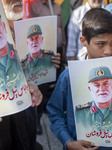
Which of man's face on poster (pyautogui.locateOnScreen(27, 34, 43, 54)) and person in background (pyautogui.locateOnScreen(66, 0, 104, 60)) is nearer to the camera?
man's face on poster (pyautogui.locateOnScreen(27, 34, 43, 54))

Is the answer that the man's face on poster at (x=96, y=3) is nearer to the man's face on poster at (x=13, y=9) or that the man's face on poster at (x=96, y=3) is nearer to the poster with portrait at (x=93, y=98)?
the man's face on poster at (x=13, y=9)

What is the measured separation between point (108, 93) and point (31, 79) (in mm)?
920

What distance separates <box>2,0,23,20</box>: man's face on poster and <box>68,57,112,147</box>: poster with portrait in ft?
3.51

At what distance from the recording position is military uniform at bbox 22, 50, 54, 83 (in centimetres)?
A: 224

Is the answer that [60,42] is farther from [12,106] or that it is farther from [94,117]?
[12,106]

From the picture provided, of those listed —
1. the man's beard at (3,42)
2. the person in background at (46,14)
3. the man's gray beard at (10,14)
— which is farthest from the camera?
the person in background at (46,14)

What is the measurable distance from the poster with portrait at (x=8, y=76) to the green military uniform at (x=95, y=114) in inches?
14.8

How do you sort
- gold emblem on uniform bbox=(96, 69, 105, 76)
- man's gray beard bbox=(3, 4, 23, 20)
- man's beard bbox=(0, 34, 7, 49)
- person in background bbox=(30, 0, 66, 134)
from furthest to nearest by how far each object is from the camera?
1. person in background bbox=(30, 0, 66, 134)
2. man's gray beard bbox=(3, 4, 23, 20)
3. gold emblem on uniform bbox=(96, 69, 105, 76)
4. man's beard bbox=(0, 34, 7, 49)

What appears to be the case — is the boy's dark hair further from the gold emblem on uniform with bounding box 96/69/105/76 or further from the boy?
the gold emblem on uniform with bounding box 96/69/105/76

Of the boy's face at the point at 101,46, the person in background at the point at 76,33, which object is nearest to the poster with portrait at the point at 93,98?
the boy's face at the point at 101,46

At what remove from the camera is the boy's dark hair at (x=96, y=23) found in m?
1.69

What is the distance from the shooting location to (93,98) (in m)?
1.54

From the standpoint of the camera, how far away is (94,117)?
5.07 ft

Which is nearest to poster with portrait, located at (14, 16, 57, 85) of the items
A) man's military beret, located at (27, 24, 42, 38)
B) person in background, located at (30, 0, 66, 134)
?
man's military beret, located at (27, 24, 42, 38)
